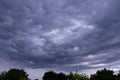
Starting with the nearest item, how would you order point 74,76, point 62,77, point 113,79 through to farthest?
1. point 74,76
2. point 113,79
3. point 62,77

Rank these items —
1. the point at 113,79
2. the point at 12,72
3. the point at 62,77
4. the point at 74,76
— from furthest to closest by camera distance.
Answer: the point at 62,77
the point at 12,72
the point at 113,79
the point at 74,76

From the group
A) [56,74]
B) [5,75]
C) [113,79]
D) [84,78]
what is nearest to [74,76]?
[84,78]

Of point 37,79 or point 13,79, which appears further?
point 37,79

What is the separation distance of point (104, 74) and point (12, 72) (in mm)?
61027

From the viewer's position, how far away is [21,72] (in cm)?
13775

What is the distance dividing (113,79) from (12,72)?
65.8m

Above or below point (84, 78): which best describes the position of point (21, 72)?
above

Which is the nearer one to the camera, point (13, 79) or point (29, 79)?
point (13, 79)

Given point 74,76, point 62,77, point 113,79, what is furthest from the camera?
point 62,77

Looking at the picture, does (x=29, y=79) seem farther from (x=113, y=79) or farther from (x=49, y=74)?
(x=113, y=79)

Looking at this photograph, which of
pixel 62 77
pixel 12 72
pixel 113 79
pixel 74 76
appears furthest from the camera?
pixel 62 77

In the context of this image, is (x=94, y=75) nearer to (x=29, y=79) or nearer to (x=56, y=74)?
(x=56, y=74)

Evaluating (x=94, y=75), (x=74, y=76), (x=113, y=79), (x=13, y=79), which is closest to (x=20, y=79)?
(x=13, y=79)

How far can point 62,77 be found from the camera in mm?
148375
